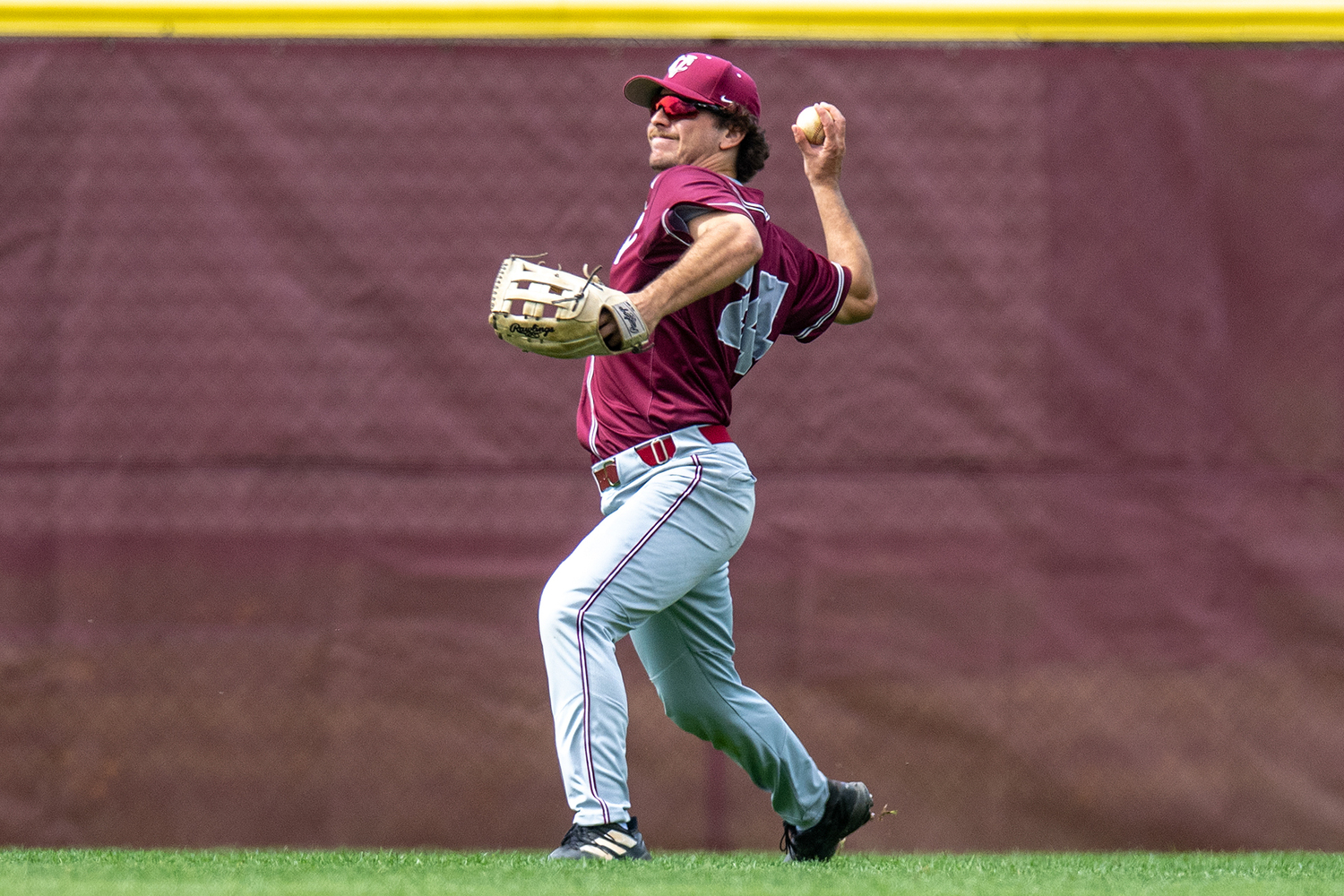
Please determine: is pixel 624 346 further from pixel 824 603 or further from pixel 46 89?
pixel 46 89

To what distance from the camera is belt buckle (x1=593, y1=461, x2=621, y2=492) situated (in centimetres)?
302

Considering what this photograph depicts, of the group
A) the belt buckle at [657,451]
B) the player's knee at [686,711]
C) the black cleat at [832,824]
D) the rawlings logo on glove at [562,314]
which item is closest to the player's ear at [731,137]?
the rawlings logo on glove at [562,314]

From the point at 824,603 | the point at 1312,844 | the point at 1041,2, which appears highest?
the point at 1041,2

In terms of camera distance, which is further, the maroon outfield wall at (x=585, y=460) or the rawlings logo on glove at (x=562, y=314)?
the maroon outfield wall at (x=585, y=460)

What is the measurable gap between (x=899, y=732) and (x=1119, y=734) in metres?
0.58

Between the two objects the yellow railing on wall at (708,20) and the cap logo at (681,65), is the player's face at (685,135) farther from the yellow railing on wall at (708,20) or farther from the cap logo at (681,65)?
the yellow railing on wall at (708,20)

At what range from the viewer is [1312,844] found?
370 cm

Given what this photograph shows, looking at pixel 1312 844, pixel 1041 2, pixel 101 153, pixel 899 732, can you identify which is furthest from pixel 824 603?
pixel 101 153

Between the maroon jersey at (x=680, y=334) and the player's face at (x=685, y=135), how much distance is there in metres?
0.06

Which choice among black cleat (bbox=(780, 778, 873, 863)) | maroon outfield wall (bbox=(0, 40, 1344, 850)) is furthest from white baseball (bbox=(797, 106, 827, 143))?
black cleat (bbox=(780, 778, 873, 863))

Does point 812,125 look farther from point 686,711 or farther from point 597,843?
point 597,843

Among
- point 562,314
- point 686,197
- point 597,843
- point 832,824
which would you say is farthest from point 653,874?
point 686,197

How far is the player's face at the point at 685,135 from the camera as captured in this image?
3.13 metres

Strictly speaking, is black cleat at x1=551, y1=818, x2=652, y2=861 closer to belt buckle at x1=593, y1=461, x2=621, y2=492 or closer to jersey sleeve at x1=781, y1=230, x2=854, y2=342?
belt buckle at x1=593, y1=461, x2=621, y2=492
